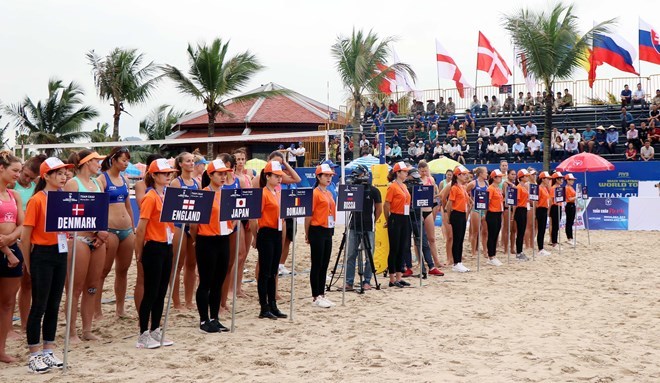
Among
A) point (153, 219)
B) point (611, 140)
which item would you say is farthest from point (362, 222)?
point (611, 140)

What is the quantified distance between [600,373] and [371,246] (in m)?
4.87

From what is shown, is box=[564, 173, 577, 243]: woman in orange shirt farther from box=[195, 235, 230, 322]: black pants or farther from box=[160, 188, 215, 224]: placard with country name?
box=[160, 188, 215, 224]: placard with country name

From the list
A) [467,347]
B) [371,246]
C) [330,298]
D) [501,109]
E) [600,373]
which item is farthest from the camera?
[501,109]

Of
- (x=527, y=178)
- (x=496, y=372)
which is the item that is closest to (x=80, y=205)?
(x=496, y=372)

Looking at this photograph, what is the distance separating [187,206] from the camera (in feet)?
20.2

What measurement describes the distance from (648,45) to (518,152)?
815 cm

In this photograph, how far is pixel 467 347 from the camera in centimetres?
625

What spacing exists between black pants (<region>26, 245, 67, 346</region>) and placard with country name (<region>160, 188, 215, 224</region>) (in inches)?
35.9

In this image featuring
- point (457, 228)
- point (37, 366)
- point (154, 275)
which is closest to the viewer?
point (37, 366)

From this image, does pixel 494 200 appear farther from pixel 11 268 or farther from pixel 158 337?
pixel 11 268

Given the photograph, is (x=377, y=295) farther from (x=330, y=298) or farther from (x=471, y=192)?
(x=471, y=192)

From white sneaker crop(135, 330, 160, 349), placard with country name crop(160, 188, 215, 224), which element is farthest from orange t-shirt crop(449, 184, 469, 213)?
white sneaker crop(135, 330, 160, 349)

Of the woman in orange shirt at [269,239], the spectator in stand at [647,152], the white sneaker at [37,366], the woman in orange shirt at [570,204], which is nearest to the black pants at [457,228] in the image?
the woman in orange shirt at [269,239]

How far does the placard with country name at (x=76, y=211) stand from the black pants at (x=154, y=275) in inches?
22.0
